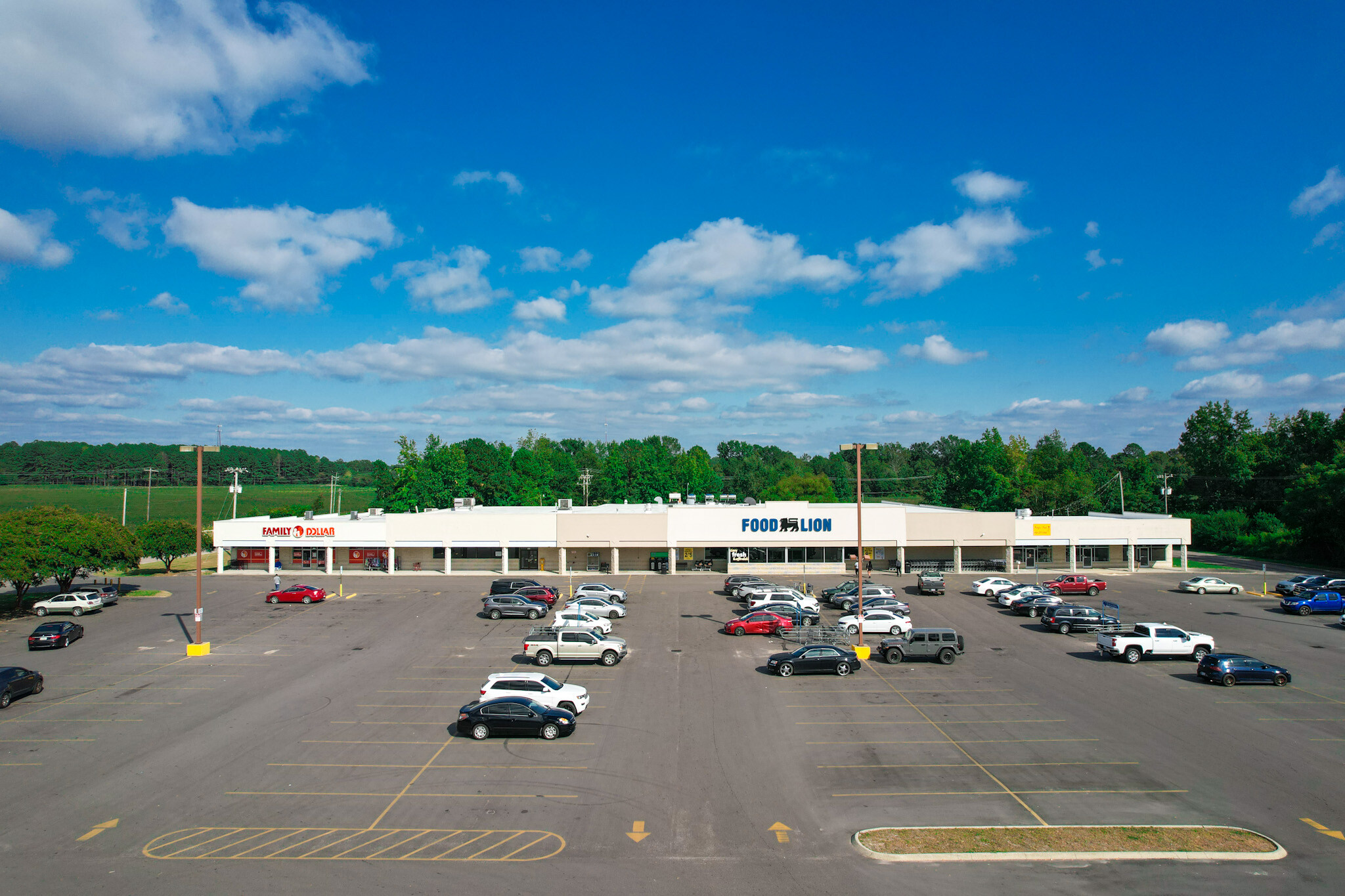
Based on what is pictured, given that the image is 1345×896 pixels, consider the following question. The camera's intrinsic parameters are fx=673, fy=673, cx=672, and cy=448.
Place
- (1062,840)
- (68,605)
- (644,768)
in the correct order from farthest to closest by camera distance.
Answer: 1. (68,605)
2. (644,768)
3. (1062,840)

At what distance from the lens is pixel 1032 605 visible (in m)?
39.6

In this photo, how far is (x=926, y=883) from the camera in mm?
13344

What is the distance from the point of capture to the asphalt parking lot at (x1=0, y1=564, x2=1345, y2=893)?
13.9 meters

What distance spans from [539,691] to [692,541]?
32.5m

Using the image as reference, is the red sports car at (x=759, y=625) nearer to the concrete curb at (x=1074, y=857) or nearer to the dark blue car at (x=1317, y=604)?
the concrete curb at (x=1074, y=857)

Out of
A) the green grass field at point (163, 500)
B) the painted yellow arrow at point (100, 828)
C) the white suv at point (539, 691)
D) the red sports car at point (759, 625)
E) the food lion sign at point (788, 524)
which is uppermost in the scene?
the food lion sign at point (788, 524)

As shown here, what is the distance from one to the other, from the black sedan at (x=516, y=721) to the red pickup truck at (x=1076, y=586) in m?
37.9

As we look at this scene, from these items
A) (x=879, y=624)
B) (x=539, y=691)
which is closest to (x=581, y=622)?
(x=539, y=691)

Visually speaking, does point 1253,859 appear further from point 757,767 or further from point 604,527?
point 604,527

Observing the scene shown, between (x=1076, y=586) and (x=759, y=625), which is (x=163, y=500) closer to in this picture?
(x=759, y=625)

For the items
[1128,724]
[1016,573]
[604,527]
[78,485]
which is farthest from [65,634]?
[78,485]

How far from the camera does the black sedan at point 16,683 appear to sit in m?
23.9

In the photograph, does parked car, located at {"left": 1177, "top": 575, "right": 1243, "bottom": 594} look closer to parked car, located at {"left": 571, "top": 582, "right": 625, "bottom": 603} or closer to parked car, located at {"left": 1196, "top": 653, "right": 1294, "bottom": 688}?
parked car, located at {"left": 1196, "top": 653, "right": 1294, "bottom": 688}

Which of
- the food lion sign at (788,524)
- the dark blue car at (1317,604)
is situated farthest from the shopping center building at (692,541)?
the dark blue car at (1317,604)
